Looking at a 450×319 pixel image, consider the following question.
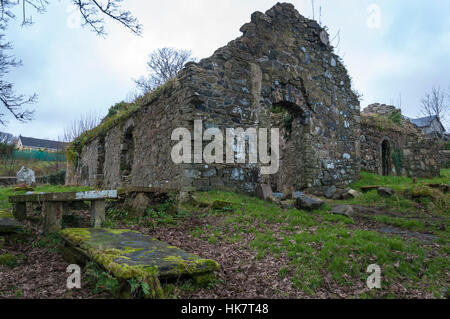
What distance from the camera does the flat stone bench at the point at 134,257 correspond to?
2.41m

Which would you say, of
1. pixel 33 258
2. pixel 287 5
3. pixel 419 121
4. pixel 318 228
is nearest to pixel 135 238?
pixel 33 258

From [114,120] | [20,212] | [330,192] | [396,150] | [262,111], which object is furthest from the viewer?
[396,150]

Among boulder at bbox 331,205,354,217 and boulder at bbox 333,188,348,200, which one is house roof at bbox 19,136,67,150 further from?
boulder at bbox 331,205,354,217

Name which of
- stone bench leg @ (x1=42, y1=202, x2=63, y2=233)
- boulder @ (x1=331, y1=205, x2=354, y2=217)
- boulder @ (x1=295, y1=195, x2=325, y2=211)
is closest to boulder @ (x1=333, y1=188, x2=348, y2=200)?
boulder @ (x1=295, y1=195, x2=325, y2=211)

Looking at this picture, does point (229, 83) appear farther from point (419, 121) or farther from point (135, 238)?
point (419, 121)

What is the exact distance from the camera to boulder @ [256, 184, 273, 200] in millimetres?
7263

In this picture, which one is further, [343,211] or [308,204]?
[308,204]

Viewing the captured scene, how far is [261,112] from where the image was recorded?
26.6 feet

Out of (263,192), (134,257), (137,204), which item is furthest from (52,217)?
(263,192)

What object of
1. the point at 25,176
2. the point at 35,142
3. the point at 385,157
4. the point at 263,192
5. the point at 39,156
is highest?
the point at 35,142

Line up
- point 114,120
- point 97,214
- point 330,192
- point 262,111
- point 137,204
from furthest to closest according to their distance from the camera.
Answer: point 114,120, point 330,192, point 262,111, point 137,204, point 97,214

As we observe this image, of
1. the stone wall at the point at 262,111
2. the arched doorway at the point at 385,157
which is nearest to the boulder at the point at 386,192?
the stone wall at the point at 262,111

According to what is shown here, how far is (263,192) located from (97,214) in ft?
13.5

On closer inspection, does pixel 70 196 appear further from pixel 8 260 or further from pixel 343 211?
pixel 343 211
